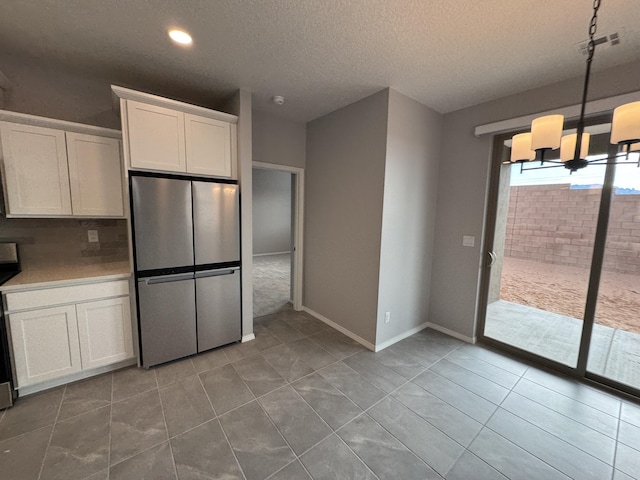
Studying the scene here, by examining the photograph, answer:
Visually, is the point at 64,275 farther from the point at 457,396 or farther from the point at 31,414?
the point at 457,396

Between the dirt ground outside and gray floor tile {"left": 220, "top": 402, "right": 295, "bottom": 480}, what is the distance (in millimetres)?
2873

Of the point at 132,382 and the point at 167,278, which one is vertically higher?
the point at 167,278

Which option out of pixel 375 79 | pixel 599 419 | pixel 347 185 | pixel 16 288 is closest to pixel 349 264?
pixel 347 185

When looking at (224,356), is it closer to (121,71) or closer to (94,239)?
(94,239)

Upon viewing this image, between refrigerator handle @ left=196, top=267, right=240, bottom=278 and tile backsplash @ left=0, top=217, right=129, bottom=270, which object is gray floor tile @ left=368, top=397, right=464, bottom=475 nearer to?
refrigerator handle @ left=196, top=267, right=240, bottom=278

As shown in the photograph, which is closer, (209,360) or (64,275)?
(64,275)

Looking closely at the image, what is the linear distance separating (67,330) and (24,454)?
0.82 metres

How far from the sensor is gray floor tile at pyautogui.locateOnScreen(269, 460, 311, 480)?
144cm

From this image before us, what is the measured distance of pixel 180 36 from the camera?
1.83 metres

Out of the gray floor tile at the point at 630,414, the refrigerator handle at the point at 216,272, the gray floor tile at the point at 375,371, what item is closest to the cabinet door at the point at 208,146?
the refrigerator handle at the point at 216,272

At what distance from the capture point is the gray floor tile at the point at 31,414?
1.71 meters

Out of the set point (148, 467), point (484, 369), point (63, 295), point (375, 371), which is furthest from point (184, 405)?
point (484, 369)

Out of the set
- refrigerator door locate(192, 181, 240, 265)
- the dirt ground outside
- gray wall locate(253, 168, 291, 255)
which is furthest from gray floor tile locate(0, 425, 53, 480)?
gray wall locate(253, 168, 291, 255)

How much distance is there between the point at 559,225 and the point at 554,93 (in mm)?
1237
